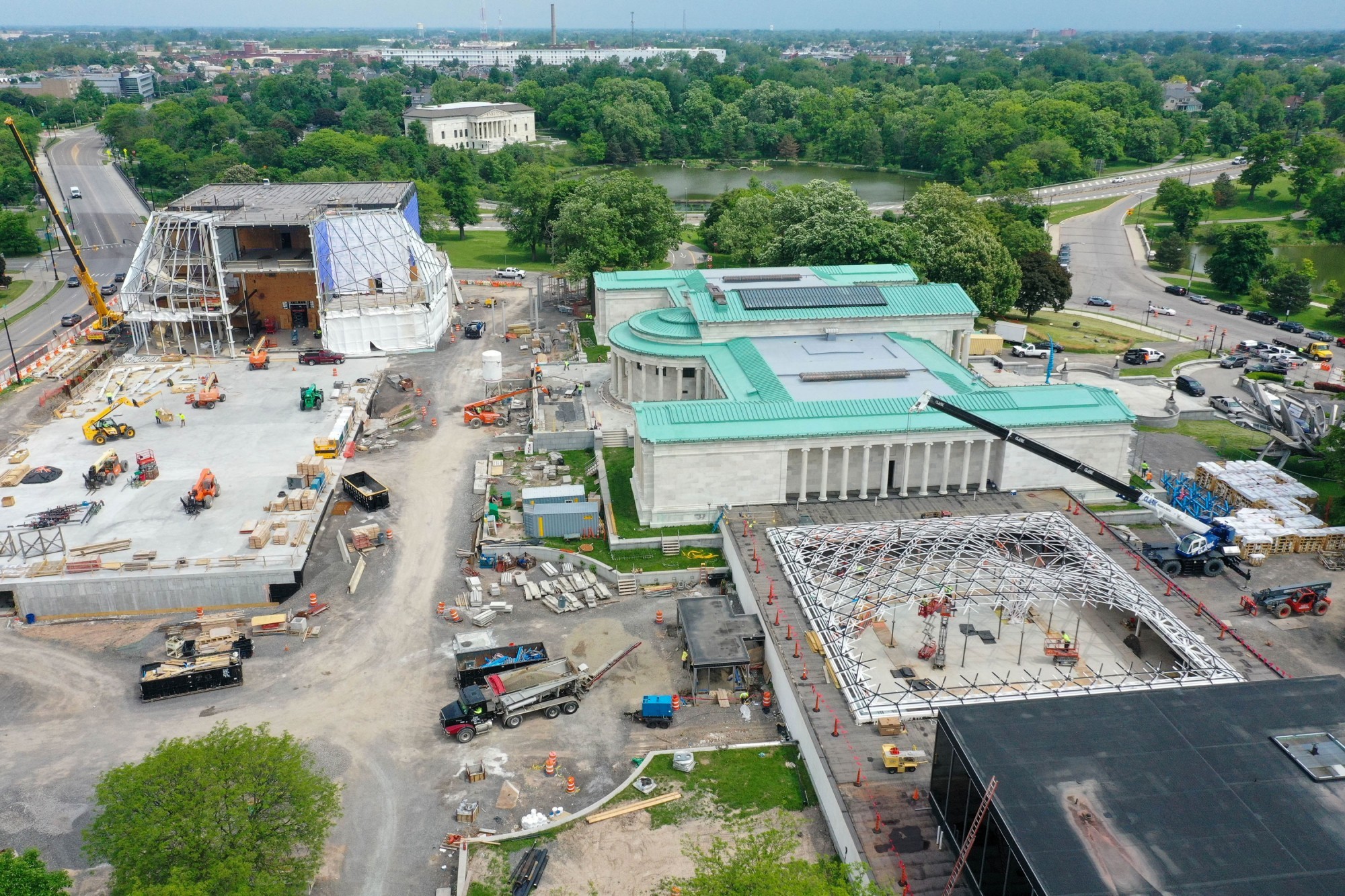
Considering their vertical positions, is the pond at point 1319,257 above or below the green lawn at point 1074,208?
below

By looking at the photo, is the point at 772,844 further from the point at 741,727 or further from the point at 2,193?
the point at 2,193

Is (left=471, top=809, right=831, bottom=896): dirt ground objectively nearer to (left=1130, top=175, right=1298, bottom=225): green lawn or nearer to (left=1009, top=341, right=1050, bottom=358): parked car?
(left=1009, top=341, right=1050, bottom=358): parked car

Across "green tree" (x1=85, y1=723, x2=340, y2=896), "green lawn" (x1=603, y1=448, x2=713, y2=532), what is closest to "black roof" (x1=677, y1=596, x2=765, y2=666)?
"green lawn" (x1=603, y1=448, x2=713, y2=532)

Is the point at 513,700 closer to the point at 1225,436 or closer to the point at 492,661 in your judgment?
the point at 492,661

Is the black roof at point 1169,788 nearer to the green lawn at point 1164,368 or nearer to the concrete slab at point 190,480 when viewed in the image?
the concrete slab at point 190,480

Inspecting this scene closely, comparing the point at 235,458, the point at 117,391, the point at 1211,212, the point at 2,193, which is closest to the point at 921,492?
the point at 235,458

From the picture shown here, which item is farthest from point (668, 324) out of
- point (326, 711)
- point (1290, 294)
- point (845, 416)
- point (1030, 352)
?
point (1290, 294)

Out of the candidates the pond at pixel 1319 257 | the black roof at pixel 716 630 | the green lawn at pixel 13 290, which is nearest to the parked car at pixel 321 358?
the green lawn at pixel 13 290
